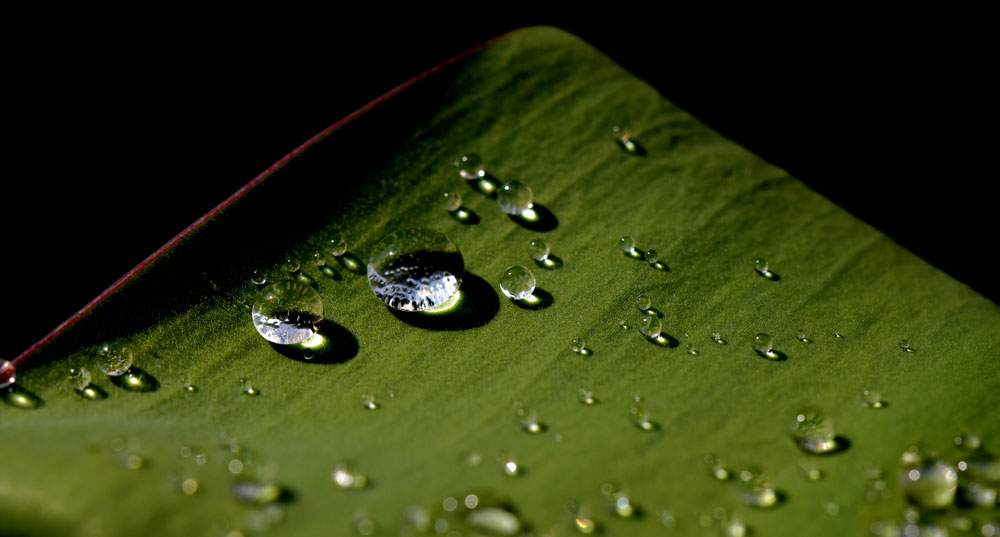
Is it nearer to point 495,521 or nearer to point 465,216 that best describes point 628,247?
point 465,216

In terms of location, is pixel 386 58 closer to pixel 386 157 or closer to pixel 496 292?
pixel 386 157

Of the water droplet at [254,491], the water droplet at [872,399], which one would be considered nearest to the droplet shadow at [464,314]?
the water droplet at [254,491]

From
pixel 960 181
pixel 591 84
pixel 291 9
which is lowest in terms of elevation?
pixel 960 181

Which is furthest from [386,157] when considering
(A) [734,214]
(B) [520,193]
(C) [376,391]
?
(A) [734,214]

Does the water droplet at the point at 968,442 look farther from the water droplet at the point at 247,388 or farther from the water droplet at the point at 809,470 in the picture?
the water droplet at the point at 247,388

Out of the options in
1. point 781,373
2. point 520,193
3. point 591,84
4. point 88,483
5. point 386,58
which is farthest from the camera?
point 386,58

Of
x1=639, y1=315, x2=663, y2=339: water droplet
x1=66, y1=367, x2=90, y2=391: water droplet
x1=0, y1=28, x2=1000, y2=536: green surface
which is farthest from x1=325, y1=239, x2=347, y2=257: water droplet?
x1=639, y1=315, x2=663, y2=339: water droplet

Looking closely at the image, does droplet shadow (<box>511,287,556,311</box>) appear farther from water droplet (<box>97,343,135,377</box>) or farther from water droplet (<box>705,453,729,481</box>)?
water droplet (<box>97,343,135,377</box>)
